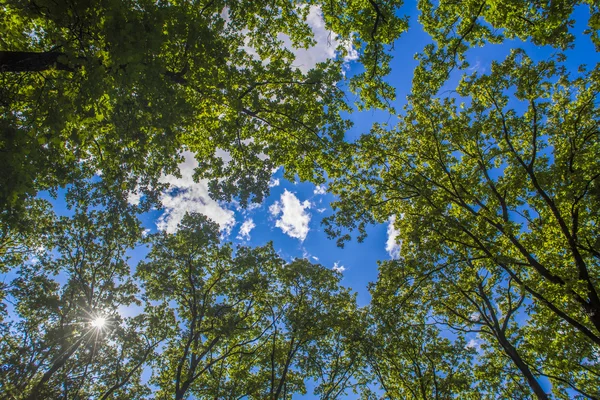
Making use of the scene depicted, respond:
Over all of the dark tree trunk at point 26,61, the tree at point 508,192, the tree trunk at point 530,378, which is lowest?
the tree trunk at point 530,378

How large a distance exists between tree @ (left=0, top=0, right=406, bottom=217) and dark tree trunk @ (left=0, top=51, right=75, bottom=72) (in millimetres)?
26

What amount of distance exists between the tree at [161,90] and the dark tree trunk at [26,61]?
0.03 metres

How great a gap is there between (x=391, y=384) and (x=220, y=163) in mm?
20229

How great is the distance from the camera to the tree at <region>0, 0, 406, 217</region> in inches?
207

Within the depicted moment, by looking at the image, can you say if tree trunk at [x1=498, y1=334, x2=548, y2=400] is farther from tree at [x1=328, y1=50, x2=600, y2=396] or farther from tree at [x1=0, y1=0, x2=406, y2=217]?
tree at [x1=0, y1=0, x2=406, y2=217]

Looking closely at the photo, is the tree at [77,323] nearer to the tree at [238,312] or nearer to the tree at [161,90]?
the tree at [238,312]

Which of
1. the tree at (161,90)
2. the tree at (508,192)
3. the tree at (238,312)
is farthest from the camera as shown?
the tree at (238,312)

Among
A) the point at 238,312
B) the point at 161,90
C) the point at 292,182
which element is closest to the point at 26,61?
the point at 161,90

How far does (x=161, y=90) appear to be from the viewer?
313 inches

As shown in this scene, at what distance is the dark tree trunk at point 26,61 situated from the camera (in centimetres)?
586

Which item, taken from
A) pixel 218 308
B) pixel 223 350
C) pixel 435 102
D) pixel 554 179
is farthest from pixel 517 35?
A: pixel 223 350

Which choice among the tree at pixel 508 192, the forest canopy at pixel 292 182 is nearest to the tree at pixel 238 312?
the forest canopy at pixel 292 182

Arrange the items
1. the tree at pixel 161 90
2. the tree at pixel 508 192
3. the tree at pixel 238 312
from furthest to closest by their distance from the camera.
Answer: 1. the tree at pixel 238 312
2. the tree at pixel 508 192
3. the tree at pixel 161 90

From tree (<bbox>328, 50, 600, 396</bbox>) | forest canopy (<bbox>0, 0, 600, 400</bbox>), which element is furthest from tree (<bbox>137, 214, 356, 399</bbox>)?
tree (<bbox>328, 50, 600, 396</bbox>)
